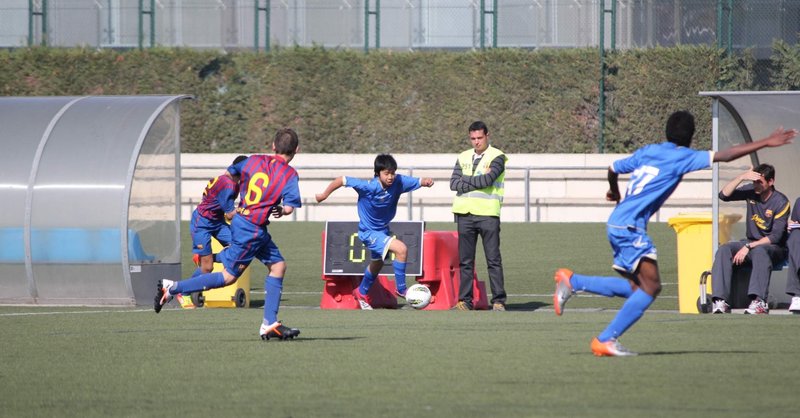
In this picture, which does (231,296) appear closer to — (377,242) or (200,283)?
(377,242)

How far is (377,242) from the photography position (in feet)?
50.3

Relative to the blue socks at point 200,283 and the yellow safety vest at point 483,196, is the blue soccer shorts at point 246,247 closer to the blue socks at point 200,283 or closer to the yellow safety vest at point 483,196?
the blue socks at point 200,283

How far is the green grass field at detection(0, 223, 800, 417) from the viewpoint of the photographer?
767cm

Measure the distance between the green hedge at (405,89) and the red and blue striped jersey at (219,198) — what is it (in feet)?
48.9

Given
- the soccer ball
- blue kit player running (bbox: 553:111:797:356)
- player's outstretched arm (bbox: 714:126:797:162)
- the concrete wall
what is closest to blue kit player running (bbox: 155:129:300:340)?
blue kit player running (bbox: 553:111:797:356)

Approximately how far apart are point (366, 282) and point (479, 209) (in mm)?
1576

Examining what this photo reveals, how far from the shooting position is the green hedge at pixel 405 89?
30.2m

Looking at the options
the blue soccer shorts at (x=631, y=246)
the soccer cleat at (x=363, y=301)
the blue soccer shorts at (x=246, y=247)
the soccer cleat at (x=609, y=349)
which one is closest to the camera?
the soccer cleat at (x=609, y=349)

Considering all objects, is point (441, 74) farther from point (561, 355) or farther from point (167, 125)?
point (561, 355)

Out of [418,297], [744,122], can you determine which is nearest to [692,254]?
[744,122]

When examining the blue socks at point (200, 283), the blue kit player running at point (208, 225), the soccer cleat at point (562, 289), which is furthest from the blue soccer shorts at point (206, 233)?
the soccer cleat at point (562, 289)

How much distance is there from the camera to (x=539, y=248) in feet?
71.8

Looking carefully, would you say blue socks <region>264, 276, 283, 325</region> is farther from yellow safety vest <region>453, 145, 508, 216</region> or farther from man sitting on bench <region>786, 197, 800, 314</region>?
man sitting on bench <region>786, 197, 800, 314</region>

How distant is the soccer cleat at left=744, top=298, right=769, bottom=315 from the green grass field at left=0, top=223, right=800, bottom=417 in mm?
973
